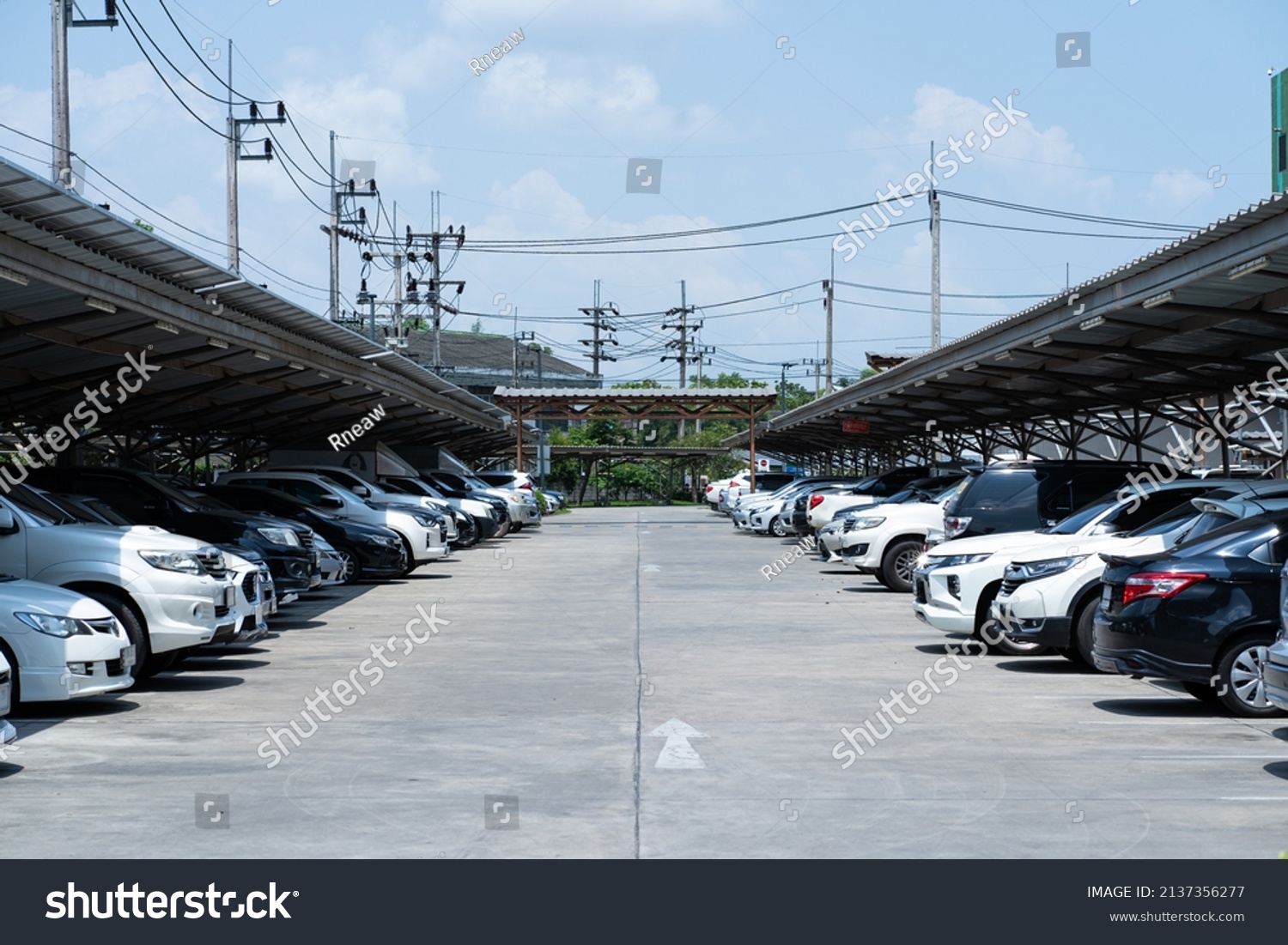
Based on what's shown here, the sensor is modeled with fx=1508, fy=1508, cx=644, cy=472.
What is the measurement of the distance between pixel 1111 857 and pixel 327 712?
608 cm

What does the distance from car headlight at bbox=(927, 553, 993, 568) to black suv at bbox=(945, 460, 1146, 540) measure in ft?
8.54

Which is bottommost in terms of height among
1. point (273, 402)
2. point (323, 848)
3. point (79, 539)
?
point (323, 848)

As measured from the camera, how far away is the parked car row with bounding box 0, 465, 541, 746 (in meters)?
9.80

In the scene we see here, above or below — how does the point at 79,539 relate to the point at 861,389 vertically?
below

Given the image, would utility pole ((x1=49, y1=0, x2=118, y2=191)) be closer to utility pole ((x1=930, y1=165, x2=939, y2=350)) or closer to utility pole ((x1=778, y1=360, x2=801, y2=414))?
utility pole ((x1=930, y1=165, x2=939, y2=350))

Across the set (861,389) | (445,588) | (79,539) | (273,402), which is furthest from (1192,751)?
(861,389)

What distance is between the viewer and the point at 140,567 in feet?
39.4

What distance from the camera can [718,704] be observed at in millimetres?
11125

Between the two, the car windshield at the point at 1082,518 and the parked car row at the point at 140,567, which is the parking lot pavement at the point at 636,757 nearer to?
the parked car row at the point at 140,567

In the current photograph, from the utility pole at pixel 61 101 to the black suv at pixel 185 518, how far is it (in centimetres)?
354

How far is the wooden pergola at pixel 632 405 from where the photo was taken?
50188 mm

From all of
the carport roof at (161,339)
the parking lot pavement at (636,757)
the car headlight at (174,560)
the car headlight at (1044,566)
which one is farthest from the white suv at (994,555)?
the carport roof at (161,339)

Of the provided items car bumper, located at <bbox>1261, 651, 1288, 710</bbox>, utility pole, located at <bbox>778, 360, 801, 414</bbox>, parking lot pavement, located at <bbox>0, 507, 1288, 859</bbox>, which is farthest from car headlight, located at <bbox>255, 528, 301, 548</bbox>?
utility pole, located at <bbox>778, 360, 801, 414</bbox>
